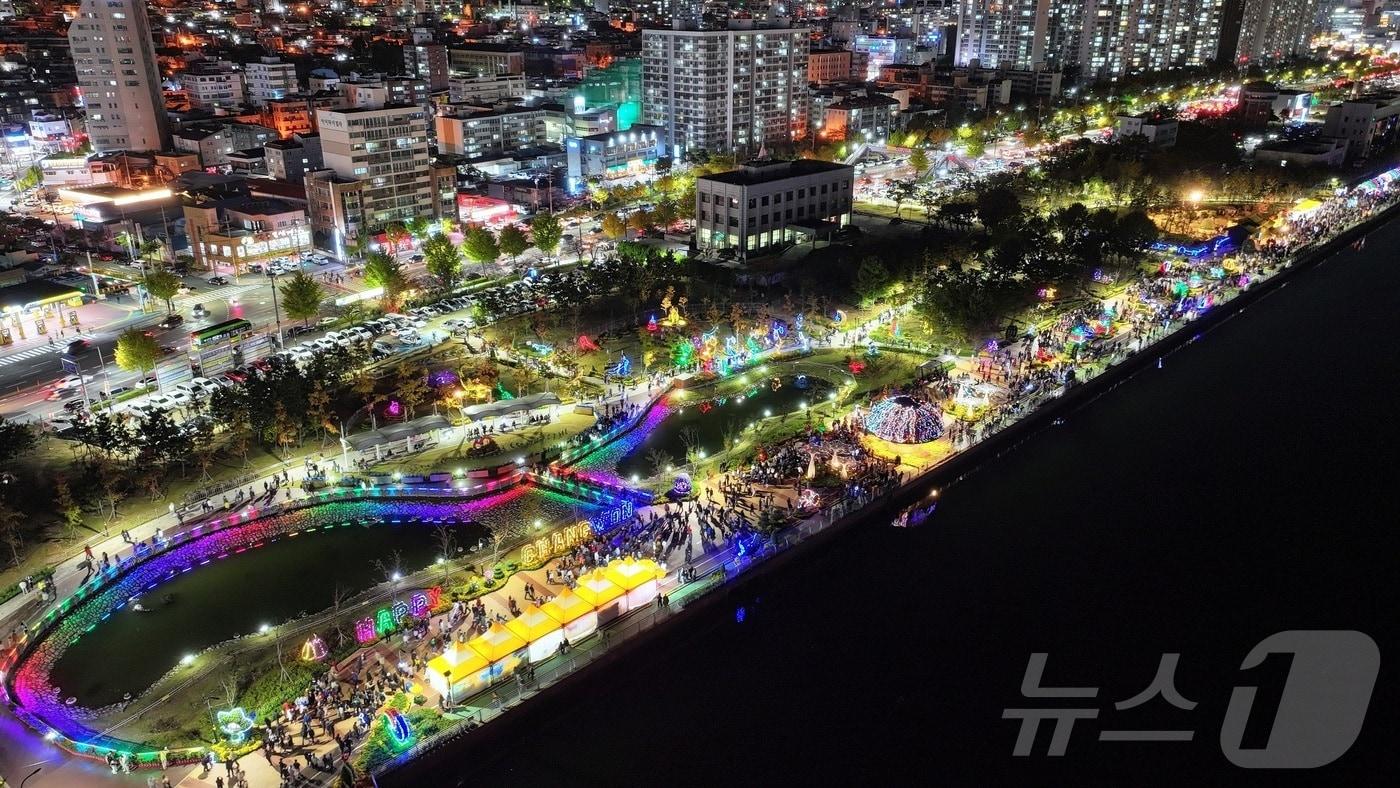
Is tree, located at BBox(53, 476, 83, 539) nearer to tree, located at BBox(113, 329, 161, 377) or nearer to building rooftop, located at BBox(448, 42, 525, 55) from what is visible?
tree, located at BBox(113, 329, 161, 377)

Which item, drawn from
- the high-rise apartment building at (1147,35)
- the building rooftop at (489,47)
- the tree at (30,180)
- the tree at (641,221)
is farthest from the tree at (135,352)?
the high-rise apartment building at (1147,35)

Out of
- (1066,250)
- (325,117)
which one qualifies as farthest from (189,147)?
(1066,250)

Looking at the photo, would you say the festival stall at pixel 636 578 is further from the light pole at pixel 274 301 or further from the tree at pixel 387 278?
the tree at pixel 387 278

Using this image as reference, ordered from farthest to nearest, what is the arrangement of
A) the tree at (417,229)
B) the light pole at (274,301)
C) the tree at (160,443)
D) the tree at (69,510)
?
1. the tree at (417,229)
2. the light pole at (274,301)
3. the tree at (160,443)
4. the tree at (69,510)

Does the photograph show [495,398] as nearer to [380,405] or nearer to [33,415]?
[380,405]

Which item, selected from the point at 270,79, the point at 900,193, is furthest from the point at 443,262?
the point at 270,79

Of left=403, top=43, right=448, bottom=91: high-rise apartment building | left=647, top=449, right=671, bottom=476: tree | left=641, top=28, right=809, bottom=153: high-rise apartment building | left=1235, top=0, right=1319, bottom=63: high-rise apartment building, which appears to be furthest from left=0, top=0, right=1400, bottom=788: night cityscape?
left=1235, top=0, right=1319, bottom=63: high-rise apartment building
